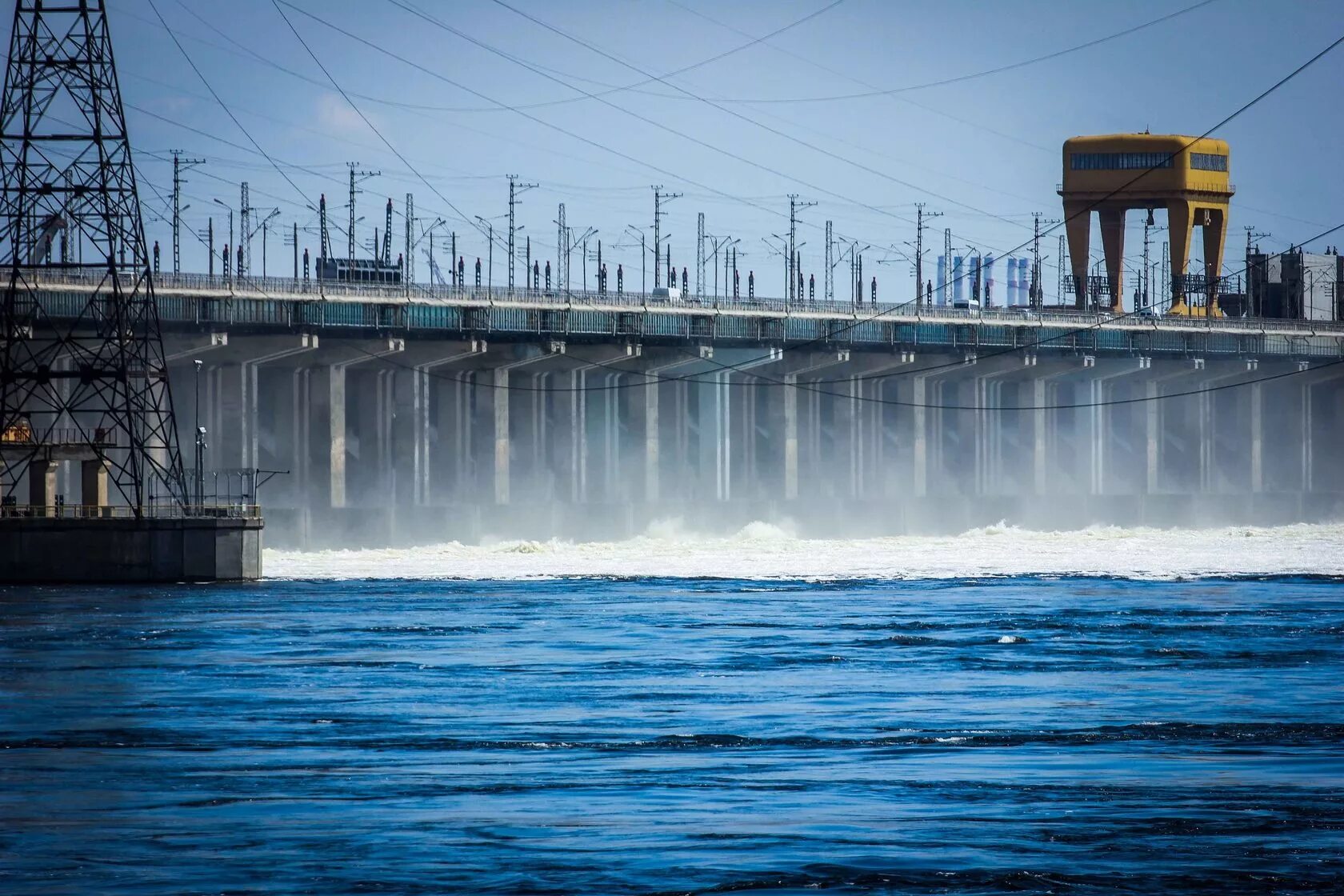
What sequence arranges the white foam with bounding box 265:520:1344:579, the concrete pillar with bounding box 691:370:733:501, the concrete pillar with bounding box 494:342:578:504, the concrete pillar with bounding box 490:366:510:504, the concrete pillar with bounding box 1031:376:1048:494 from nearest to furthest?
the white foam with bounding box 265:520:1344:579, the concrete pillar with bounding box 490:366:510:504, the concrete pillar with bounding box 494:342:578:504, the concrete pillar with bounding box 691:370:733:501, the concrete pillar with bounding box 1031:376:1048:494

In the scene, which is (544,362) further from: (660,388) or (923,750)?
(923,750)

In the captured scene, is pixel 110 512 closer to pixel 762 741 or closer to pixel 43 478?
pixel 43 478

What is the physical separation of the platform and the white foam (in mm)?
8843

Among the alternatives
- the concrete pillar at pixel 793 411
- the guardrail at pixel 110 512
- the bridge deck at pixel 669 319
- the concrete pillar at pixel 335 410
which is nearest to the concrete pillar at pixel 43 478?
the guardrail at pixel 110 512

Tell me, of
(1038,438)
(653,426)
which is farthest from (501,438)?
(1038,438)

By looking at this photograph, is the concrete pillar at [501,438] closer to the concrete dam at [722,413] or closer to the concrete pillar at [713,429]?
the concrete dam at [722,413]

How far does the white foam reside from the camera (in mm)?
85188

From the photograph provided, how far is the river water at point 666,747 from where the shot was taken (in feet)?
69.6

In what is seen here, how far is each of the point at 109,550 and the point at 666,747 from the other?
4412 centimetres

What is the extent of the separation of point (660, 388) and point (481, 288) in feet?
72.6

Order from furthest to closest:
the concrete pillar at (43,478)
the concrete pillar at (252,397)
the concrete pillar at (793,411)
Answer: the concrete pillar at (793,411)
the concrete pillar at (252,397)
the concrete pillar at (43,478)

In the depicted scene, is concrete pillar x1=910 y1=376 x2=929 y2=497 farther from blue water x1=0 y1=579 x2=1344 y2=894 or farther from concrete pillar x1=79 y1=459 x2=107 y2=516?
blue water x1=0 y1=579 x2=1344 y2=894

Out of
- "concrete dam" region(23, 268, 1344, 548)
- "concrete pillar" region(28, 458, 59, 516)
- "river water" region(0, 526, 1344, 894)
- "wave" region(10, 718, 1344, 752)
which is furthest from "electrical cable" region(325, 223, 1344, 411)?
"wave" region(10, 718, 1344, 752)

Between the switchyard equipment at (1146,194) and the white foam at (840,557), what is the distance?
34.4 m
